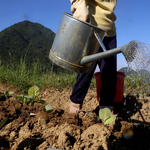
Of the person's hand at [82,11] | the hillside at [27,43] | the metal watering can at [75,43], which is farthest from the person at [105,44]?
the hillside at [27,43]

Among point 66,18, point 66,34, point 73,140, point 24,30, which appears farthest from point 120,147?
point 24,30

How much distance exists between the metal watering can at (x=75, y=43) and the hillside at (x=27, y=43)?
488 inches

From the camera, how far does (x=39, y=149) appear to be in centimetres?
112

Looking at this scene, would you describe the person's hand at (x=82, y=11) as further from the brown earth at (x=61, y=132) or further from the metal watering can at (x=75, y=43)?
the brown earth at (x=61, y=132)

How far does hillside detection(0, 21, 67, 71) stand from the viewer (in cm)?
1565

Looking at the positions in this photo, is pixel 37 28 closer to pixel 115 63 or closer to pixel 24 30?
pixel 24 30

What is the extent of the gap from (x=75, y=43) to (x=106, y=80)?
2.28 feet

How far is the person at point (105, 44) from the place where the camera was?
168cm

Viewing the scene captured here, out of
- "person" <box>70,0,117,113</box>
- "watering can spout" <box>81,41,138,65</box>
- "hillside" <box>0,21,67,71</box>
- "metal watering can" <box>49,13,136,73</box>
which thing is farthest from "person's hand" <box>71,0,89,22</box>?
"hillside" <box>0,21,67,71</box>

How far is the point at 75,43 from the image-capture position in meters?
1.36

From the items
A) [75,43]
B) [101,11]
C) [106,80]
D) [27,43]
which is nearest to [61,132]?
[75,43]

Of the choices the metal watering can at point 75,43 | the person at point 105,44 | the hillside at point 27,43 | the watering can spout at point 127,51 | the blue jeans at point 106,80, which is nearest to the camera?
the watering can spout at point 127,51

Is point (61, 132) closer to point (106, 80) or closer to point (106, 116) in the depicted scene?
point (106, 116)

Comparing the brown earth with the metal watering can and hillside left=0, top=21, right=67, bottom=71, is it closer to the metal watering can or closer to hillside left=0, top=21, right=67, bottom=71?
the metal watering can
